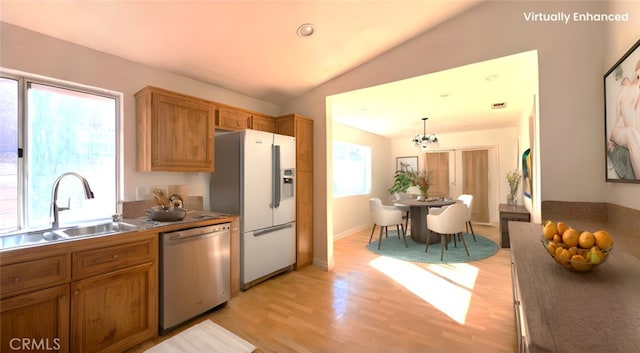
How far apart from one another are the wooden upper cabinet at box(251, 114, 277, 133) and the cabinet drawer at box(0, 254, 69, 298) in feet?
7.35

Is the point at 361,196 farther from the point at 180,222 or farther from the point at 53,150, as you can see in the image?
the point at 53,150

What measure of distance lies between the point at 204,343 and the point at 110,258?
0.95 metres

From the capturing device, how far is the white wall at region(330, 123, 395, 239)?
5.39 meters

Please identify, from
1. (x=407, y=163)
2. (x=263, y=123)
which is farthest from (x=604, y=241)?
(x=407, y=163)

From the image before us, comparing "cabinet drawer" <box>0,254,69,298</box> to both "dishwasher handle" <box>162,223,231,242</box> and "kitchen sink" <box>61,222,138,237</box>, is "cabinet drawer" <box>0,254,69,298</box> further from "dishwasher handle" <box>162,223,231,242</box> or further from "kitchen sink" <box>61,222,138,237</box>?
"dishwasher handle" <box>162,223,231,242</box>

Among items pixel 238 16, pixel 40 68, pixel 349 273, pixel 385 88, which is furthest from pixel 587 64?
pixel 40 68

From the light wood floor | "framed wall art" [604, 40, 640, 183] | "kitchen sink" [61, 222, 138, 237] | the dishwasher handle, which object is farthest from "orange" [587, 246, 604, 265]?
"kitchen sink" [61, 222, 138, 237]

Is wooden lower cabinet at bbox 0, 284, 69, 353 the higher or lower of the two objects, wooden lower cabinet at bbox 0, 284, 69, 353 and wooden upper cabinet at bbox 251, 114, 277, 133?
the lower

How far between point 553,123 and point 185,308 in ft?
11.4

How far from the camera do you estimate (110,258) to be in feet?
5.83

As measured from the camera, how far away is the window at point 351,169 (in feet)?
18.3

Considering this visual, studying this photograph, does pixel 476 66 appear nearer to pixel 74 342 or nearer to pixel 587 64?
pixel 587 64

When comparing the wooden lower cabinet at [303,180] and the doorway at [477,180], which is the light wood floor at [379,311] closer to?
the wooden lower cabinet at [303,180]

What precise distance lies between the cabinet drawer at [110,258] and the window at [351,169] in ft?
12.5
